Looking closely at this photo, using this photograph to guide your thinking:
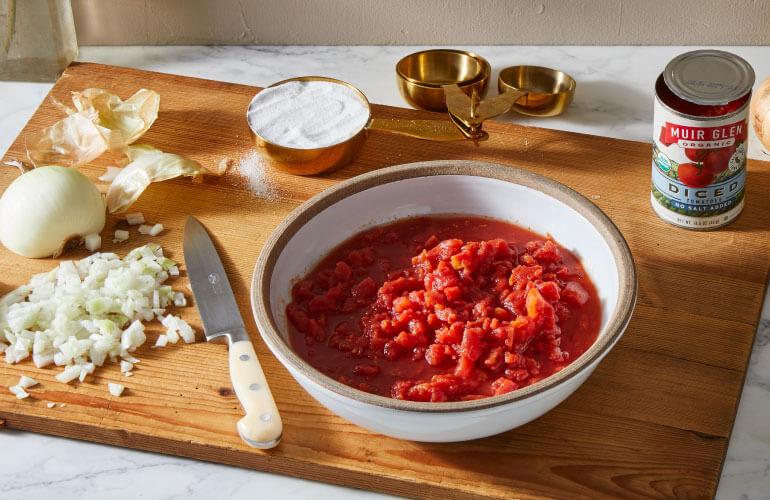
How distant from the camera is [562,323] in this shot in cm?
208

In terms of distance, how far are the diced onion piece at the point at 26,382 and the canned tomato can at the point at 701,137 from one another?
1.31 m

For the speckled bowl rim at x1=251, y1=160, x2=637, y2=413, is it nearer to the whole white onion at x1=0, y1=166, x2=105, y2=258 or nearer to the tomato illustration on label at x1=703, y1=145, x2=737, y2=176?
the tomato illustration on label at x1=703, y1=145, x2=737, y2=176

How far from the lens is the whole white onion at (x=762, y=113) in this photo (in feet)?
8.55

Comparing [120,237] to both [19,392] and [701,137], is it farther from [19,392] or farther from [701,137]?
[701,137]

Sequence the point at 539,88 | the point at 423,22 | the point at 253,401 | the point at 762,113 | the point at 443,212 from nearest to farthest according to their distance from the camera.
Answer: the point at 253,401 → the point at 443,212 → the point at 762,113 → the point at 539,88 → the point at 423,22

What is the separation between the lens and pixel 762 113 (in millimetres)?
2619

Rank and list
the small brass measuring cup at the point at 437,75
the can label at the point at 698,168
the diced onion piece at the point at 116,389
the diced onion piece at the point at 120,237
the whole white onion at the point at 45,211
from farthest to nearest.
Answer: the small brass measuring cup at the point at 437,75
the diced onion piece at the point at 120,237
the whole white onion at the point at 45,211
the can label at the point at 698,168
the diced onion piece at the point at 116,389

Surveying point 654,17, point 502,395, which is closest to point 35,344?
point 502,395

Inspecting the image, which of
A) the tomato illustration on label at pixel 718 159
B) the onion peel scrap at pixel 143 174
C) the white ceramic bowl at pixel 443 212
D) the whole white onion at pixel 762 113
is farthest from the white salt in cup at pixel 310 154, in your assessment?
the whole white onion at pixel 762 113

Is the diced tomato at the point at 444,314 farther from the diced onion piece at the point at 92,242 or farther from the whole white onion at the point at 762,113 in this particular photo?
the whole white onion at the point at 762,113

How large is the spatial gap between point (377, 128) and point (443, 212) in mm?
359

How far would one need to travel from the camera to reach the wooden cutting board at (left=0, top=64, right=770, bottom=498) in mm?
1943

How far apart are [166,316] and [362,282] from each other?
41 centimetres

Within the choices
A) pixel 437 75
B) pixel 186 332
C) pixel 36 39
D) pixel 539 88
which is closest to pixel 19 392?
pixel 186 332
